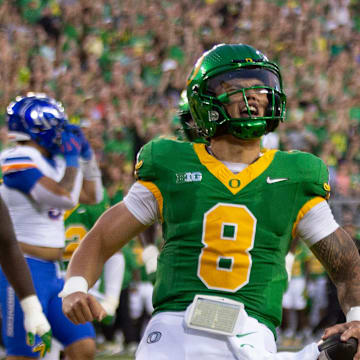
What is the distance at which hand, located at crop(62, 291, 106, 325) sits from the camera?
2904 millimetres

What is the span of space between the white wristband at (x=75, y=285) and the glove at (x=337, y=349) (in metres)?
0.85

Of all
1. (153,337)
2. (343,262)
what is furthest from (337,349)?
(153,337)

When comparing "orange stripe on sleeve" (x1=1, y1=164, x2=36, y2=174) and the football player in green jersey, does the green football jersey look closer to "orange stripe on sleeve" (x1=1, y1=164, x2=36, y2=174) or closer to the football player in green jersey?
the football player in green jersey

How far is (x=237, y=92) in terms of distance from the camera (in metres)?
3.04

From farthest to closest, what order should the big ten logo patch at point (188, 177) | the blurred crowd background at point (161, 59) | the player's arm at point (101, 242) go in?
the blurred crowd background at point (161, 59)
the player's arm at point (101, 242)
the big ten logo patch at point (188, 177)

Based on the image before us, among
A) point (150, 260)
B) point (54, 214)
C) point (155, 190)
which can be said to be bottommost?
point (150, 260)

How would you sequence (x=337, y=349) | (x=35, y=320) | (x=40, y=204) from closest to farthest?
(x=337, y=349) → (x=35, y=320) → (x=40, y=204)

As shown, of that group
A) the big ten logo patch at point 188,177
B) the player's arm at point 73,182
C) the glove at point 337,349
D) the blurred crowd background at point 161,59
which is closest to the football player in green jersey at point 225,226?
the big ten logo patch at point 188,177

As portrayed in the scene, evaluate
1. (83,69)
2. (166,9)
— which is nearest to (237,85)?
(83,69)

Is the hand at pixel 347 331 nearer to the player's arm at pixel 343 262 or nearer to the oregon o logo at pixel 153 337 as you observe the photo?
the player's arm at pixel 343 262

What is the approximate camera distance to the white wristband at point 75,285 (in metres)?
3.01

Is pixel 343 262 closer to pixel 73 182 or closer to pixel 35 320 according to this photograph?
pixel 35 320

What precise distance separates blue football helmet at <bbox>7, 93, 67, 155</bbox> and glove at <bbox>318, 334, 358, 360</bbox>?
3.09 meters

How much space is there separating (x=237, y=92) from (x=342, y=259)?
2.27ft
